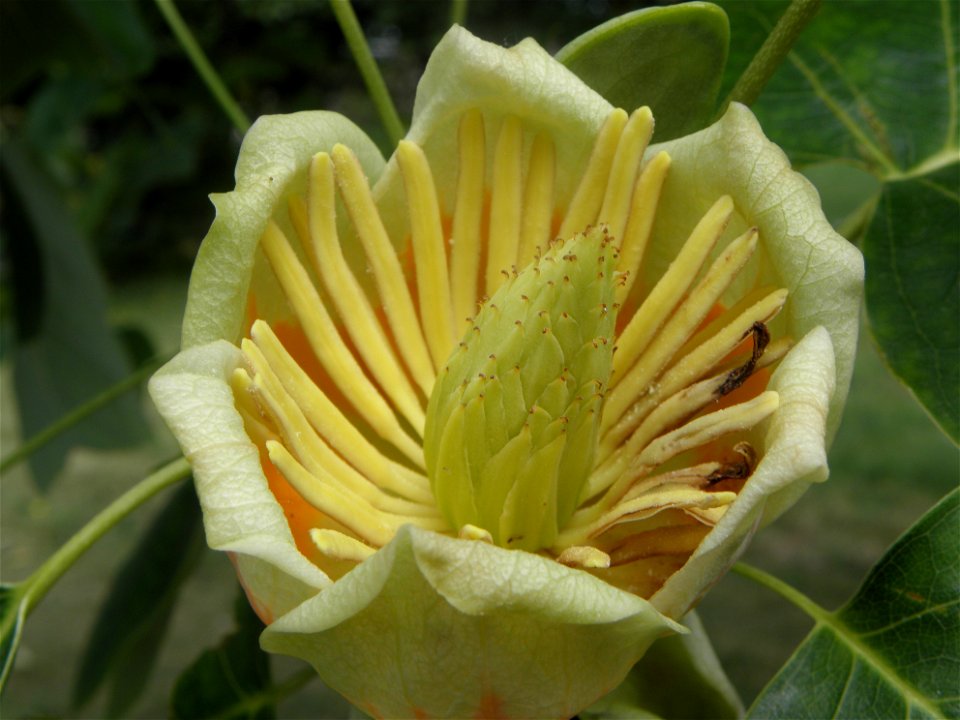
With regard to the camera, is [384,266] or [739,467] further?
[384,266]

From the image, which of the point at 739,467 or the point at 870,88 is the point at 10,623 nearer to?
the point at 739,467

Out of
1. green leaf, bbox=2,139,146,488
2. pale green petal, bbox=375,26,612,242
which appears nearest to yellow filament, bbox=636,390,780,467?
pale green petal, bbox=375,26,612,242

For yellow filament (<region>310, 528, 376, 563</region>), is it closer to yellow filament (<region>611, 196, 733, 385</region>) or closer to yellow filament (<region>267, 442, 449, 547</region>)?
yellow filament (<region>267, 442, 449, 547</region>)

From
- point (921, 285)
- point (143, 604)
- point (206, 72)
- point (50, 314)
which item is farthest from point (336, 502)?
point (50, 314)

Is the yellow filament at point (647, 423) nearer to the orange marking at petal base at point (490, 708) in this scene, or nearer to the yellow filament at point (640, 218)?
the yellow filament at point (640, 218)

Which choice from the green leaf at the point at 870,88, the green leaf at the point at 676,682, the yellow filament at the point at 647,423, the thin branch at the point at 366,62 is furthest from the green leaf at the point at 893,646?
the thin branch at the point at 366,62
